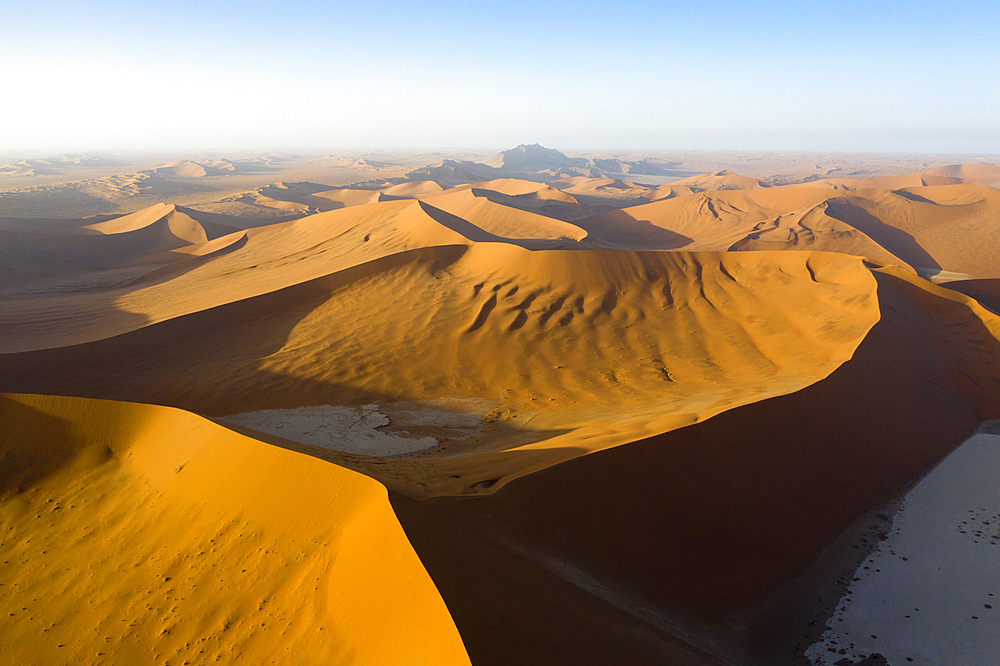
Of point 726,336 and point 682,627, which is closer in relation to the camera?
point 682,627

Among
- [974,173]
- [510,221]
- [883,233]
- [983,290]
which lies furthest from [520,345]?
[974,173]

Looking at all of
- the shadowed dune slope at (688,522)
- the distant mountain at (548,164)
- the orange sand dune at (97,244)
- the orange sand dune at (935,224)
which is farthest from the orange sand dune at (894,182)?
the orange sand dune at (97,244)

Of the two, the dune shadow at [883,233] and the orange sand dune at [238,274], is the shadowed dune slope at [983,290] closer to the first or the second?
the dune shadow at [883,233]

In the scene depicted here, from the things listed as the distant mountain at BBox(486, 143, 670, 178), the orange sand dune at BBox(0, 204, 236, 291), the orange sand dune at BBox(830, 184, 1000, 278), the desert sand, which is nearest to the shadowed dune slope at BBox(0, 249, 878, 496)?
the desert sand

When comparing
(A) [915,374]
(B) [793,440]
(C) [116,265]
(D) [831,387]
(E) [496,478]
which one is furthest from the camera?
(C) [116,265]

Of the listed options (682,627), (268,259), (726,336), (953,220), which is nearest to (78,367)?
(268,259)

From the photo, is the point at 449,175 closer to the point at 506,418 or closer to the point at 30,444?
the point at 506,418

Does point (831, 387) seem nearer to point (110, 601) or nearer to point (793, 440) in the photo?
point (793, 440)
